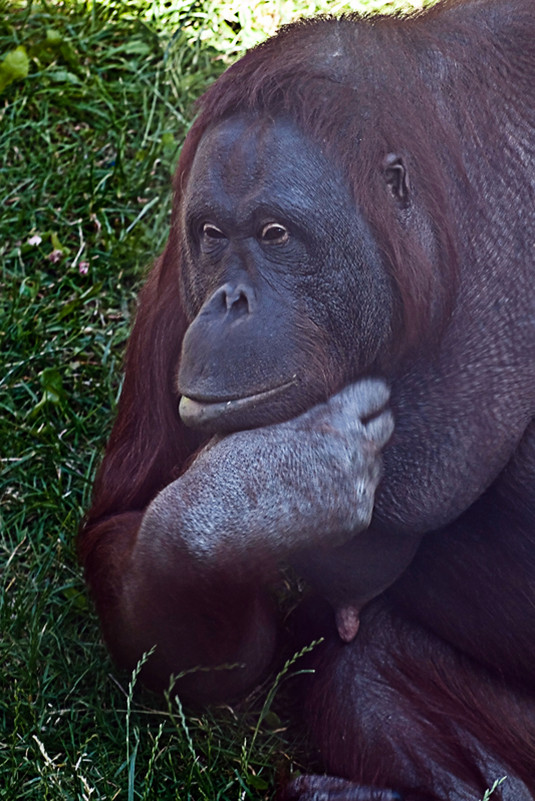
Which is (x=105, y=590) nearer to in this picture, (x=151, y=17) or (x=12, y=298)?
(x=12, y=298)

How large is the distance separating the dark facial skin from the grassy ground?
0.73 meters

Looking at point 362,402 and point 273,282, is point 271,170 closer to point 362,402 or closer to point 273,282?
point 273,282

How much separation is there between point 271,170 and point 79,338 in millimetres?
1568

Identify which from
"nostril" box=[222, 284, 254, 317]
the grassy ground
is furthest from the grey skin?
the grassy ground

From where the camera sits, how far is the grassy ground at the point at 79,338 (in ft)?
8.65

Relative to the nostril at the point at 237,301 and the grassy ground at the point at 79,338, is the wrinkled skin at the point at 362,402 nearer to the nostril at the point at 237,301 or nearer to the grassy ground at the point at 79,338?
the nostril at the point at 237,301

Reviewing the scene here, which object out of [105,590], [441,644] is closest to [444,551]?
[441,644]

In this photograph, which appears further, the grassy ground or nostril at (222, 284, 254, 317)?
the grassy ground

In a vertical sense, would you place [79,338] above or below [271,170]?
below

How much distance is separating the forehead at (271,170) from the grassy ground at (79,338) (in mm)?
1023

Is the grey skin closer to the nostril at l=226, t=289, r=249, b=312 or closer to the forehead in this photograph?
the nostril at l=226, t=289, r=249, b=312

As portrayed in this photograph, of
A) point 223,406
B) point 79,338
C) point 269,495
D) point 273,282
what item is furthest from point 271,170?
point 79,338

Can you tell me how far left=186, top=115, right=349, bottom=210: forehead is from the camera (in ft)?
6.91

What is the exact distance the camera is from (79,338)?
3.57m
